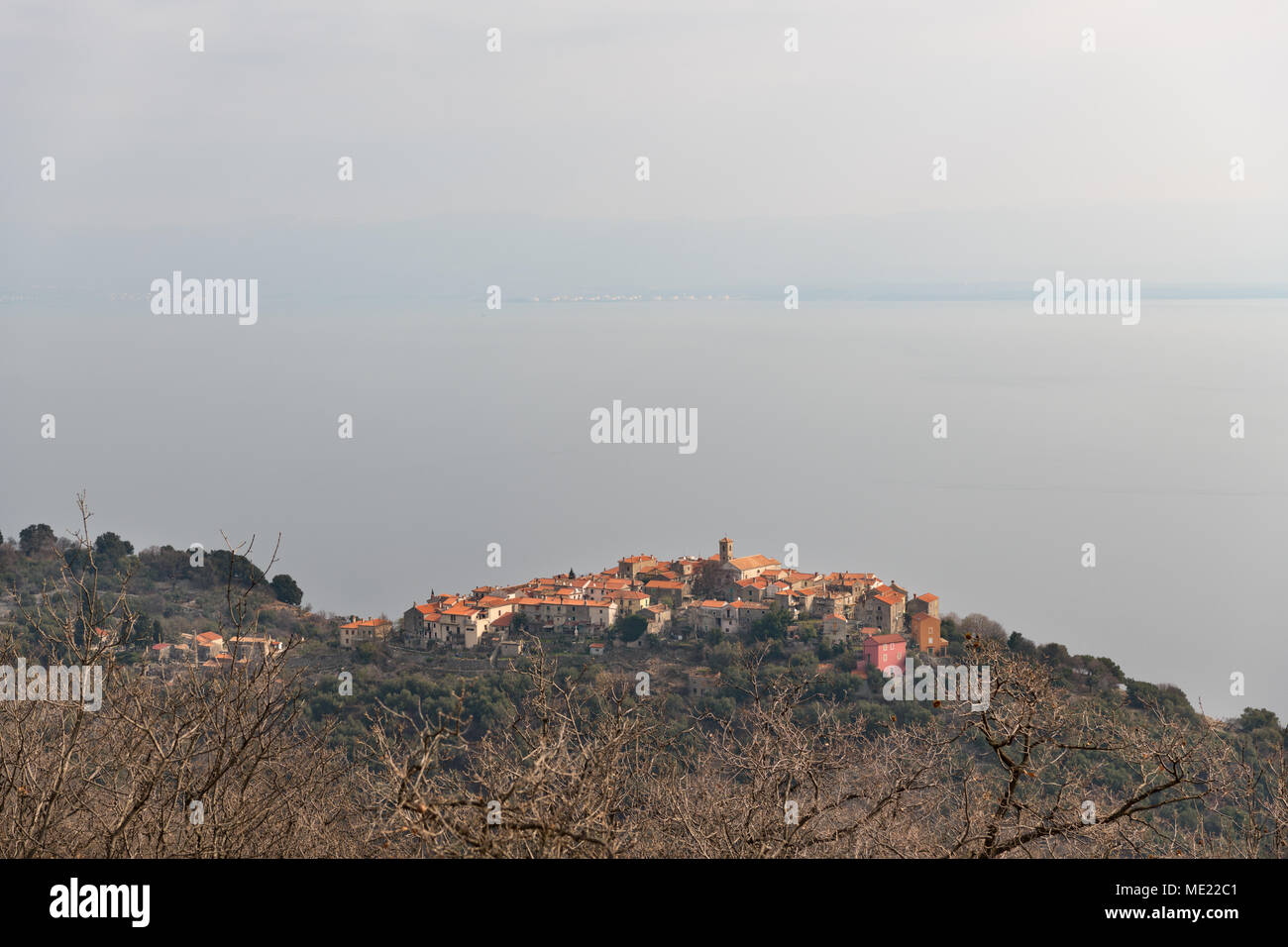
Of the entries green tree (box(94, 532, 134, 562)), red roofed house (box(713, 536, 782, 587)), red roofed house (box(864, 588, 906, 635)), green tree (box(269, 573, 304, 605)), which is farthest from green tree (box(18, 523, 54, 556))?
red roofed house (box(864, 588, 906, 635))

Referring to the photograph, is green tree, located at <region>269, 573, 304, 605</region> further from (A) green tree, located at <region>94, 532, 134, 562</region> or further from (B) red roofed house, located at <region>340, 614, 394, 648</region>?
(A) green tree, located at <region>94, 532, 134, 562</region>

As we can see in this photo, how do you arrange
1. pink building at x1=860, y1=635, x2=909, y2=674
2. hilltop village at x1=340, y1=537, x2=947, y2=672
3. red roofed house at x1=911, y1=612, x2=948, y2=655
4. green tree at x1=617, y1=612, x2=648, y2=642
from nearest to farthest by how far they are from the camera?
pink building at x1=860, y1=635, x2=909, y2=674, red roofed house at x1=911, y1=612, x2=948, y2=655, hilltop village at x1=340, y1=537, x2=947, y2=672, green tree at x1=617, y1=612, x2=648, y2=642

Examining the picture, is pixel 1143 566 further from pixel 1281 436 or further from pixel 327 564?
pixel 327 564

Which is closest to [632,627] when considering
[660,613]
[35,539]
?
[660,613]

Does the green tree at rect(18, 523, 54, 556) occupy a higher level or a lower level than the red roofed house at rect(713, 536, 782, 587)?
higher

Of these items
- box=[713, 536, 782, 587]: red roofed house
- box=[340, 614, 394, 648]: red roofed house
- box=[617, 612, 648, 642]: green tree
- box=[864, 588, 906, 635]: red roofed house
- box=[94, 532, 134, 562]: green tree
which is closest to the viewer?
box=[340, 614, 394, 648]: red roofed house

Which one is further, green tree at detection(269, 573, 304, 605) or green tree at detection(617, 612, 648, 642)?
green tree at detection(617, 612, 648, 642)

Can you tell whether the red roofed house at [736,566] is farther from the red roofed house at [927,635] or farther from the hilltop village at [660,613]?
the red roofed house at [927,635]

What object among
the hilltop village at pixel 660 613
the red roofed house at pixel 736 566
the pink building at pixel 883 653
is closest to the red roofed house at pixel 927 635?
the hilltop village at pixel 660 613

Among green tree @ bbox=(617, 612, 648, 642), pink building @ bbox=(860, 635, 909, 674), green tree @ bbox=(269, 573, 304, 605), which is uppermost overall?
green tree @ bbox=(269, 573, 304, 605)
